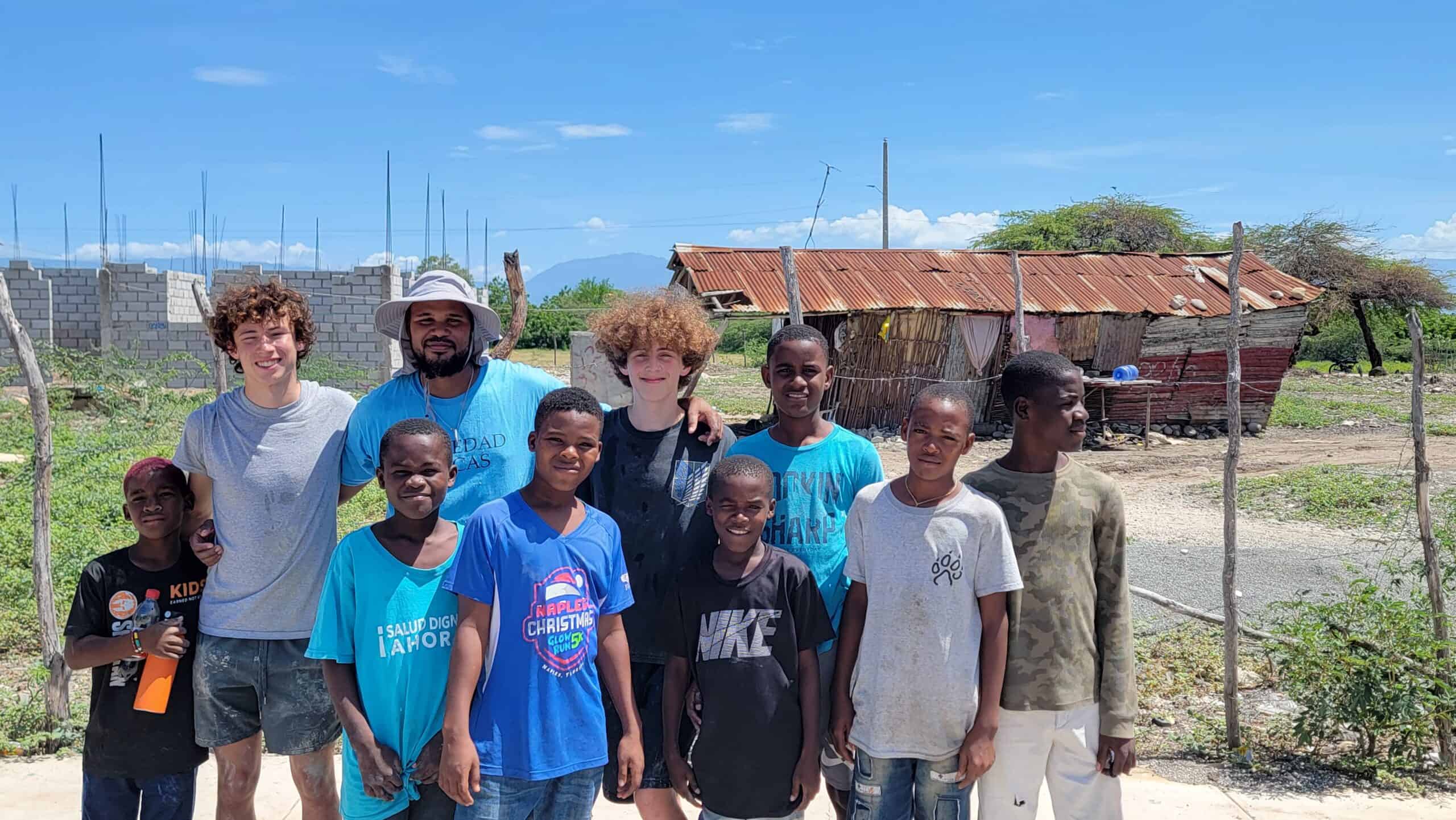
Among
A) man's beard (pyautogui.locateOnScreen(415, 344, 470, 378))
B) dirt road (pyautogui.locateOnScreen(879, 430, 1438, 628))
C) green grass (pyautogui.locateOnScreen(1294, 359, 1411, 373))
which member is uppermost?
green grass (pyautogui.locateOnScreen(1294, 359, 1411, 373))

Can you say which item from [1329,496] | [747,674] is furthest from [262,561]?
[1329,496]

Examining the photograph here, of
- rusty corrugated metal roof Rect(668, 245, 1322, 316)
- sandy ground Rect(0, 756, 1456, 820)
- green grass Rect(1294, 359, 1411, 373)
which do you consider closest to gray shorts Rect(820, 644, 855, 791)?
sandy ground Rect(0, 756, 1456, 820)

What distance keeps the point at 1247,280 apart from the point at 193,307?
743 inches

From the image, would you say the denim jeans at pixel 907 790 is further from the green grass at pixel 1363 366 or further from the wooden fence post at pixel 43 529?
the green grass at pixel 1363 366

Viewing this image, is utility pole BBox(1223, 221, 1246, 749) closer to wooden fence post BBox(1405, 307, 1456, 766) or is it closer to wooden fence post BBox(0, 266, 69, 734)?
wooden fence post BBox(1405, 307, 1456, 766)

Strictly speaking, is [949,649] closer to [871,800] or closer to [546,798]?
[871,800]

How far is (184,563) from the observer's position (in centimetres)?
272

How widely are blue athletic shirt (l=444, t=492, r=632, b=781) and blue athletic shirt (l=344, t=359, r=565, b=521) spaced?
378 mm

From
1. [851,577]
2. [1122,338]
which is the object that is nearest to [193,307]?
[1122,338]

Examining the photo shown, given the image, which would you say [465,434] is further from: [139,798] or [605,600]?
[139,798]

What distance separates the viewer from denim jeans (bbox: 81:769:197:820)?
2639mm

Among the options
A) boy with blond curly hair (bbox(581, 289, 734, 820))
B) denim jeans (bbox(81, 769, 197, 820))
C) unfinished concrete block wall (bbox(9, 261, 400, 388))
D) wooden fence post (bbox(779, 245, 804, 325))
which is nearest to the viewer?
boy with blond curly hair (bbox(581, 289, 734, 820))

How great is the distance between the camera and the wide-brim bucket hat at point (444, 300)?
2738mm

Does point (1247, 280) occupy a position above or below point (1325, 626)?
above
